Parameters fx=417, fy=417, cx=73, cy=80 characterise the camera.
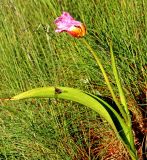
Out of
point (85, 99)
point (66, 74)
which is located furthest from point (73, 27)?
point (66, 74)

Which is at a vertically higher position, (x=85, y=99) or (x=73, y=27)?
(x=73, y=27)

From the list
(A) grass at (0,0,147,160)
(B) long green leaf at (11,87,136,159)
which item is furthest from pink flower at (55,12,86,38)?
(A) grass at (0,0,147,160)

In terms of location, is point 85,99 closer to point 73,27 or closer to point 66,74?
point 73,27

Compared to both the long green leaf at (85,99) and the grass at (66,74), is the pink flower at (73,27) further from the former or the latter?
the grass at (66,74)

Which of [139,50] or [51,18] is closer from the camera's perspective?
[139,50]

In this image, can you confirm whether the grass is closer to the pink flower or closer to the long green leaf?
the long green leaf

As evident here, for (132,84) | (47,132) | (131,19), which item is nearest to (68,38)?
(131,19)

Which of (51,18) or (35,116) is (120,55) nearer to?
(35,116)

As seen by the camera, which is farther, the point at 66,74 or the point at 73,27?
the point at 66,74

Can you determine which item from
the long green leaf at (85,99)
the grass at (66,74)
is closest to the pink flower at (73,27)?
the long green leaf at (85,99)
